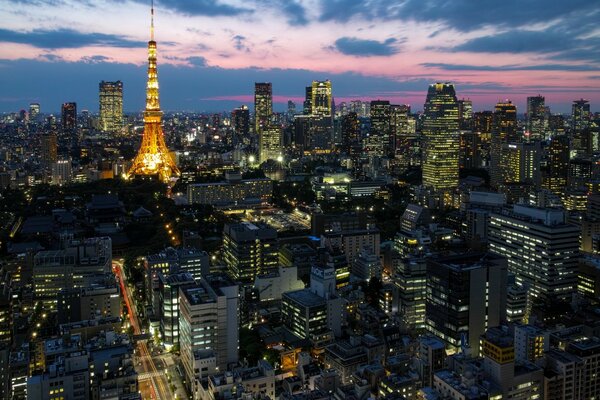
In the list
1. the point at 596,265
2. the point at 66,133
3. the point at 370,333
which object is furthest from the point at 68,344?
the point at 66,133

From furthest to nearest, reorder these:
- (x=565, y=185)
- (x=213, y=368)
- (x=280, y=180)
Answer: (x=280, y=180) < (x=565, y=185) < (x=213, y=368)

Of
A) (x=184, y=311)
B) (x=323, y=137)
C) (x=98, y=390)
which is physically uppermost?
(x=323, y=137)

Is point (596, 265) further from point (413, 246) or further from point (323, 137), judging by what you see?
point (323, 137)

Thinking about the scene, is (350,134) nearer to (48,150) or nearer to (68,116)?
(48,150)

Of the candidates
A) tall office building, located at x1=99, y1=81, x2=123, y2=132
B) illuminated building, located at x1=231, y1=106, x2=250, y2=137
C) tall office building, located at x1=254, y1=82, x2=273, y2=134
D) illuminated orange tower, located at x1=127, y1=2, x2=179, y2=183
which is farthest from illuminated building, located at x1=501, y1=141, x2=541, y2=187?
tall office building, located at x1=99, y1=81, x2=123, y2=132

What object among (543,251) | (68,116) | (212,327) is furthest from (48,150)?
(543,251)

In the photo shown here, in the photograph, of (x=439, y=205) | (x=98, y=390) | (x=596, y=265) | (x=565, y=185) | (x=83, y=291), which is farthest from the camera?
(x=565, y=185)
